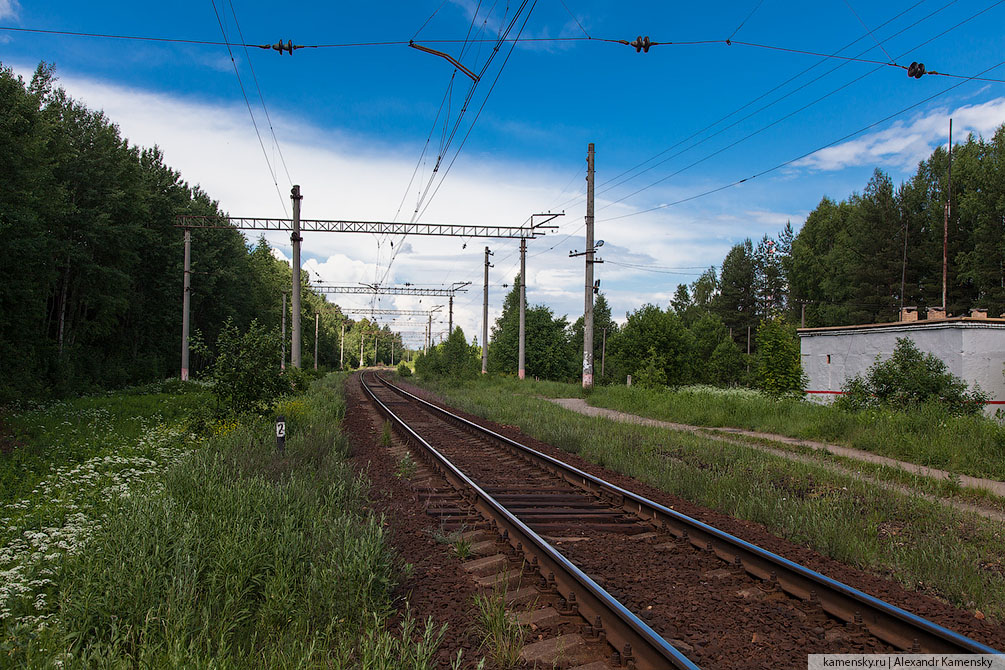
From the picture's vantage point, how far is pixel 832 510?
7.50m

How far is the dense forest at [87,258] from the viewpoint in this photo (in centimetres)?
2305

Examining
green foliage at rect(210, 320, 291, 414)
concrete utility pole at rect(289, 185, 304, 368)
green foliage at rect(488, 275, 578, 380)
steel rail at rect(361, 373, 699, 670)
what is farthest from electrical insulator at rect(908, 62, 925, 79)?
green foliage at rect(488, 275, 578, 380)

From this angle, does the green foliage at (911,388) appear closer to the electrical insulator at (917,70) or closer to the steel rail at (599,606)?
the electrical insulator at (917,70)

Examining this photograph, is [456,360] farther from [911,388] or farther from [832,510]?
[832,510]

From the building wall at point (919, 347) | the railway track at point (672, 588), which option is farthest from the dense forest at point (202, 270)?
the railway track at point (672, 588)

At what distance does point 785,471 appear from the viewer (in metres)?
10.4

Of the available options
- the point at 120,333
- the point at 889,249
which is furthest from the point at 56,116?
the point at 889,249

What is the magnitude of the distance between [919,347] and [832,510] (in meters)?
18.0

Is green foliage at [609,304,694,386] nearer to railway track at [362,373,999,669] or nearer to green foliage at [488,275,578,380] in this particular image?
green foliage at [488,275,578,380]

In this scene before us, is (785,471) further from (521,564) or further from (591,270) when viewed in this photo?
Answer: (591,270)

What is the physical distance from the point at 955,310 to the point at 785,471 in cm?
4909

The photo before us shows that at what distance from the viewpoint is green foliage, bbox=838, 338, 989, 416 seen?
15.5 m

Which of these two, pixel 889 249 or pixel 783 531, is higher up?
pixel 889 249

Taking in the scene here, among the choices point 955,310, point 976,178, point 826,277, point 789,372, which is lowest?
point 789,372
